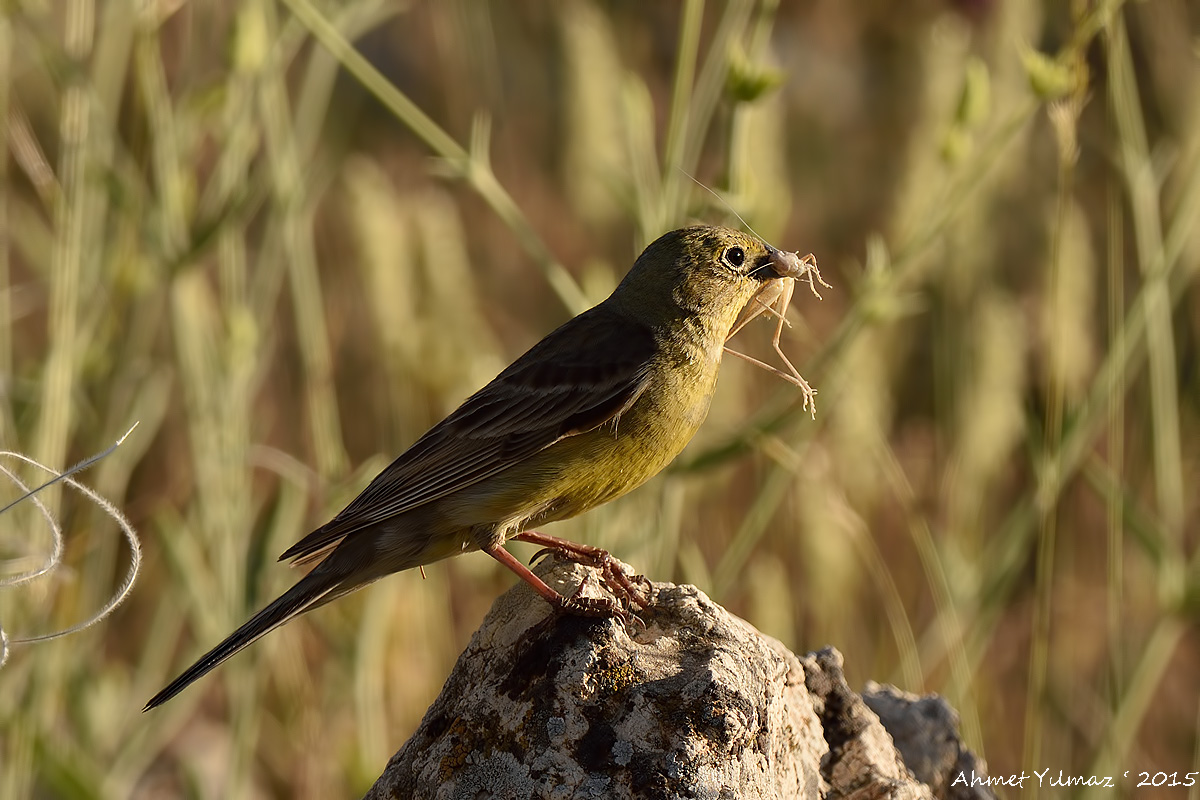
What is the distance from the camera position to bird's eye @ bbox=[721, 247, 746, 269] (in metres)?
4.20

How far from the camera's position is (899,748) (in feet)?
12.3

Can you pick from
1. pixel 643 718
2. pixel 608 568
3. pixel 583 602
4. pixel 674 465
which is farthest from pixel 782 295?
pixel 643 718

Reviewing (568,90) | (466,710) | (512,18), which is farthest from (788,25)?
(466,710)

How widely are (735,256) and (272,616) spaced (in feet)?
5.52

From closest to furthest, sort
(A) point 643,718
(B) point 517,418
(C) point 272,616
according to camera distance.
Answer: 1. (A) point 643,718
2. (C) point 272,616
3. (B) point 517,418

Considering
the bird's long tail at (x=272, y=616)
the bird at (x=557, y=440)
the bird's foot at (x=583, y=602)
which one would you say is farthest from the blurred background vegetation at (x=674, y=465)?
the bird's foot at (x=583, y=602)

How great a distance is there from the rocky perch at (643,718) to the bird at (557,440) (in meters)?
0.29

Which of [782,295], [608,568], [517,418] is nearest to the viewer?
[608,568]

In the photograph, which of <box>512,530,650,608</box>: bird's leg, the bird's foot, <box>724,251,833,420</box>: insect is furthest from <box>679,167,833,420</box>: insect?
the bird's foot

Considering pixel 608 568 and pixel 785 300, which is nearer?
pixel 608 568

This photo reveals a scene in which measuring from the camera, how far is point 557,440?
3840mm

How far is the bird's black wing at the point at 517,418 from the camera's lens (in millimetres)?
3812

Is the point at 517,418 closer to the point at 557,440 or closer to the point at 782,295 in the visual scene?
the point at 557,440

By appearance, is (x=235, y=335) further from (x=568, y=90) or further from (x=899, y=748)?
(x=899, y=748)
